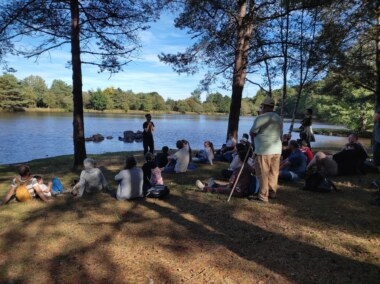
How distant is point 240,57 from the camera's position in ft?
38.2

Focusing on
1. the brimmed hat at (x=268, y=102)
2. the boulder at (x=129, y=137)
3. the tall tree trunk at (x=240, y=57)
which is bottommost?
the boulder at (x=129, y=137)

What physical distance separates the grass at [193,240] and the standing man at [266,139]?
65 centimetres

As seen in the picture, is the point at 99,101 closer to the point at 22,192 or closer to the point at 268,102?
the point at 22,192

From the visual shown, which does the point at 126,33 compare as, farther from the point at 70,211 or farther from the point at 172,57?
the point at 70,211

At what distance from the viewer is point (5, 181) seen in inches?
337

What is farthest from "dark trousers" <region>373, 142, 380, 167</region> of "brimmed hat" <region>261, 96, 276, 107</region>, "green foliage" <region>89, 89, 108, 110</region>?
"green foliage" <region>89, 89, 108, 110</region>

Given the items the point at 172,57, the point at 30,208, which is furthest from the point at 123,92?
the point at 30,208

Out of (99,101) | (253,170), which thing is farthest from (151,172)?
(99,101)

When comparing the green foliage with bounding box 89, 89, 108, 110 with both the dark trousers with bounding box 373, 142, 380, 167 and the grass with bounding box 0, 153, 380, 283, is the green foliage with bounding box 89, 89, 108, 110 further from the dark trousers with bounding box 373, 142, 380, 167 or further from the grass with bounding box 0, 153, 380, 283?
the dark trousers with bounding box 373, 142, 380, 167

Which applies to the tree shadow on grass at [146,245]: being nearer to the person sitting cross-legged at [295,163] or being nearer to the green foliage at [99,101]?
the person sitting cross-legged at [295,163]

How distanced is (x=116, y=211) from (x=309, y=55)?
8.50 metres

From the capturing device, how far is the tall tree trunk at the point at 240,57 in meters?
11.4

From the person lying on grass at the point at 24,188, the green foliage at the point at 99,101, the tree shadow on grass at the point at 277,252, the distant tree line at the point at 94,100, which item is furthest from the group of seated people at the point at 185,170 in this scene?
the green foliage at the point at 99,101

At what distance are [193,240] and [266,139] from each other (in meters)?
2.18
